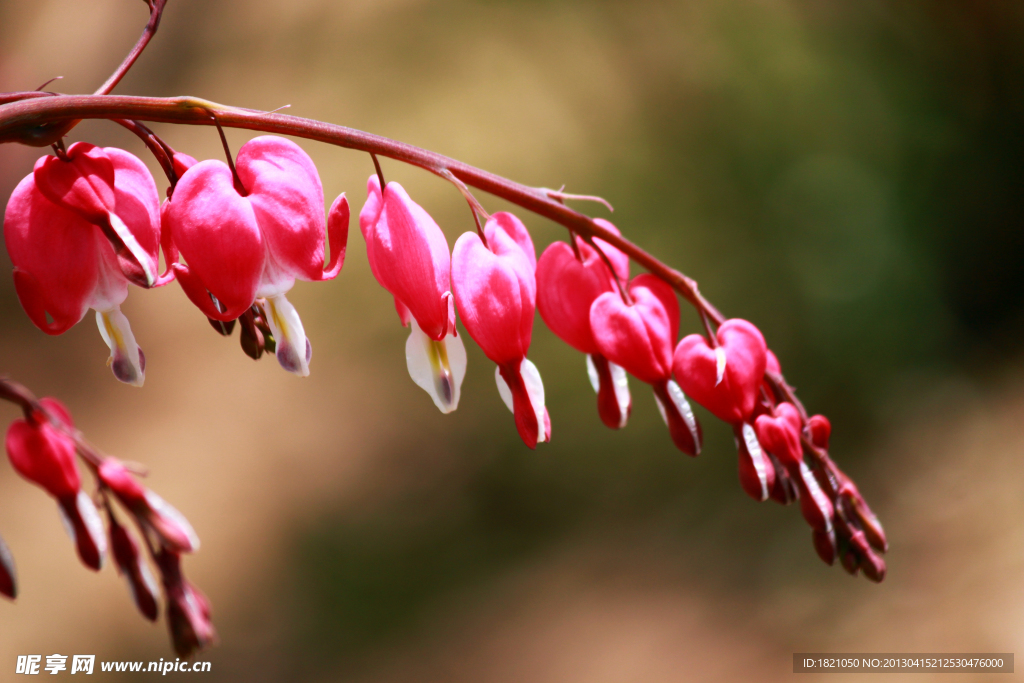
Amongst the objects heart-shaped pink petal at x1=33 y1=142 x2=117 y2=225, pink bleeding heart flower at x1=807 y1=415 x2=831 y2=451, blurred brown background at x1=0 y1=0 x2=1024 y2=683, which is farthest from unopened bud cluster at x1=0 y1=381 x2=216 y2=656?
blurred brown background at x1=0 y1=0 x2=1024 y2=683

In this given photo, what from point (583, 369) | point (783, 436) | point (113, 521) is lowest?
point (583, 369)

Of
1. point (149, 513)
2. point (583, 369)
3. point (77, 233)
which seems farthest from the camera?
point (583, 369)

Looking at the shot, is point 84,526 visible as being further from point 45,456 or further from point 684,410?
point 684,410

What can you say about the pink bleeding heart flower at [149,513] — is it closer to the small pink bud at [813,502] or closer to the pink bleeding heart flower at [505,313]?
the pink bleeding heart flower at [505,313]

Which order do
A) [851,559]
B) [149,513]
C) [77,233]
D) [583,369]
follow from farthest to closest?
1. [583,369]
2. [851,559]
3. [77,233]
4. [149,513]

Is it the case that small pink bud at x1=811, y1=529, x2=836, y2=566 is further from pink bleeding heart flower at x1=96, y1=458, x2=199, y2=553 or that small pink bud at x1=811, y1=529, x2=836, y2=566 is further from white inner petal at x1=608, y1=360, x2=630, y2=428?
pink bleeding heart flower at x1=96, y1=458, x2=199, y2=553

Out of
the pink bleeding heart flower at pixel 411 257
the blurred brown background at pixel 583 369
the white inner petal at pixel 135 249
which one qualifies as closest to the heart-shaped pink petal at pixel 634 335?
the pink bleeding heart flower at pixel 411 257

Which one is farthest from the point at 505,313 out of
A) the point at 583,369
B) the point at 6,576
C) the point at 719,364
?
the point at 583,369
